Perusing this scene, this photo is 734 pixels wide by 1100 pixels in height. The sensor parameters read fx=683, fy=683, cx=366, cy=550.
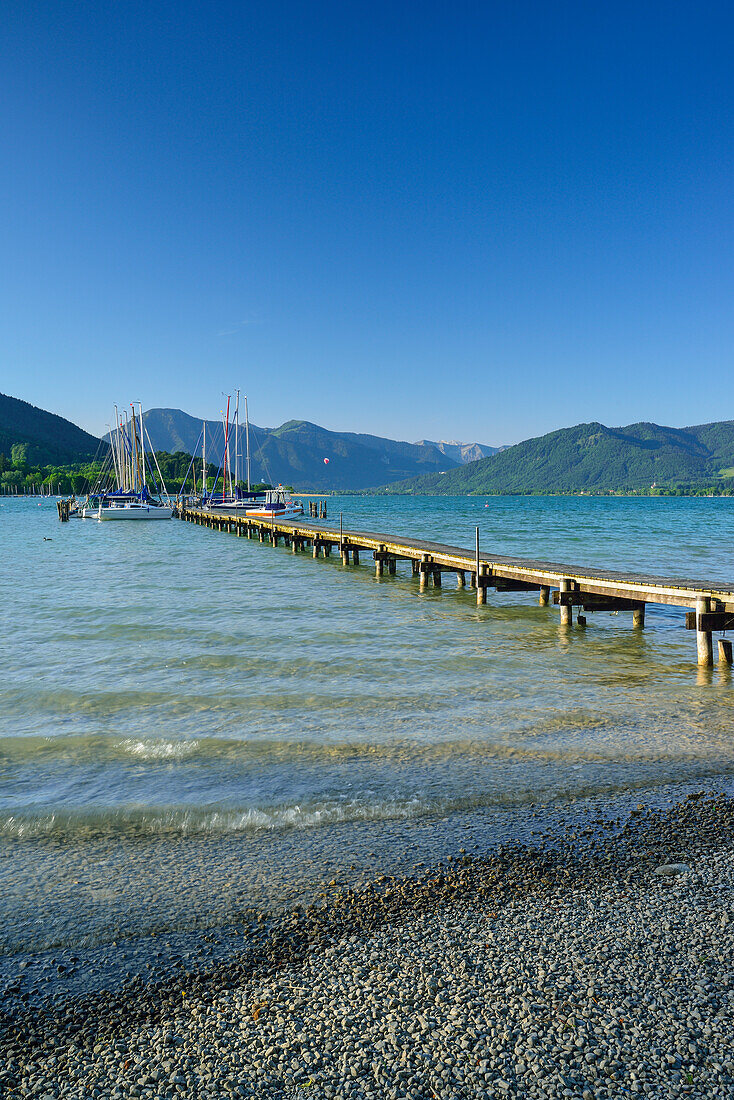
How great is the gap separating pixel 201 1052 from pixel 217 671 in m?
9.88

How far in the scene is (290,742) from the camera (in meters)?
9.28

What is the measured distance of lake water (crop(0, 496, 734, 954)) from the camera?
19.4ft

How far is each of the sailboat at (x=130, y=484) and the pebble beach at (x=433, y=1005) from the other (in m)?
72.9

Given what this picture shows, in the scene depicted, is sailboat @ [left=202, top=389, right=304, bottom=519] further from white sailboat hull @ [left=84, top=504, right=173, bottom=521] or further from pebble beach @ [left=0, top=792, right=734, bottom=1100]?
pebble beach @ [left=0, top=792, right=734, bottom=1100]

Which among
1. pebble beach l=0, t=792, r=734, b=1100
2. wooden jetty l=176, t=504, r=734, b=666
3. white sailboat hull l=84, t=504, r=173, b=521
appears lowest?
pebble beach l=0, t=792, r=734, b=1100

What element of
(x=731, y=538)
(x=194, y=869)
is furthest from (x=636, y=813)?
(x=731, y=538)

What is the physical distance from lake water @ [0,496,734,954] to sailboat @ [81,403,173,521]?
57.2 meters

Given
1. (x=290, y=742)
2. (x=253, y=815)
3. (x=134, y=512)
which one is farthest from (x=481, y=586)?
(x=134, y=512)

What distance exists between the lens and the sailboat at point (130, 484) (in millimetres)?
75850

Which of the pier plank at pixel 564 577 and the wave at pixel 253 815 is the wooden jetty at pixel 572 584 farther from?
the wave at pixel 253 815

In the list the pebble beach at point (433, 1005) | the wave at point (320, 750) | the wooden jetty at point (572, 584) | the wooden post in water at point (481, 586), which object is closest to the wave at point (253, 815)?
the wave at point (320, 750)

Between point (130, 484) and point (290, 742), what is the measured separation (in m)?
84.7

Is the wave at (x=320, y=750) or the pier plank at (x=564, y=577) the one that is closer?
the wave at (x=320, y=750)

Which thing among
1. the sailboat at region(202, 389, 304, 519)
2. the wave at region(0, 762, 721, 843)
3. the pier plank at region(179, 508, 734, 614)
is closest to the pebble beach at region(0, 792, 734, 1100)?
the wave at region(0, 762, 721, 843)
